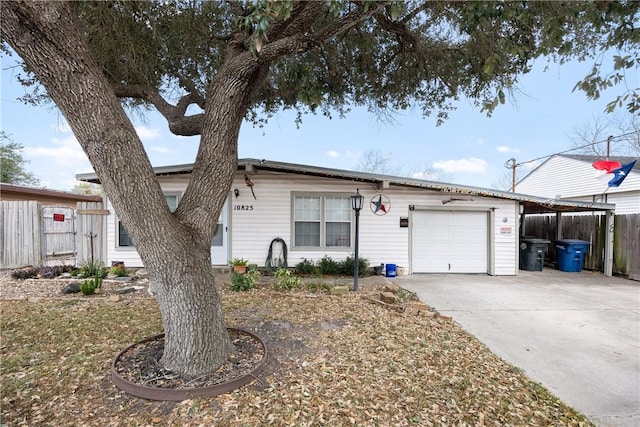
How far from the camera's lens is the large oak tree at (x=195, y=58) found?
228 centimetres

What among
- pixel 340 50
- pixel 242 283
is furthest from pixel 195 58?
pixel 242 283

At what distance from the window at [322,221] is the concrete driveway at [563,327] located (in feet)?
6.19

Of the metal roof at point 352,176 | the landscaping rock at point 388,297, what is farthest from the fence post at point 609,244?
the landscaping rock at point 388,297

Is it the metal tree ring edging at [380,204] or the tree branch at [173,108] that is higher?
the tree branch at [173,108]

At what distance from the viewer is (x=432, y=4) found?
4.46 m

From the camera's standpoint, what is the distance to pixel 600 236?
8.96 metres

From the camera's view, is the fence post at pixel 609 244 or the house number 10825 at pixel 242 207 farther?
the fence post at pixel 609 244

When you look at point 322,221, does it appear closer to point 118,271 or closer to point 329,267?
point 329,267

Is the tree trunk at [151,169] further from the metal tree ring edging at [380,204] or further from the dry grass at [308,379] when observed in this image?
the metal tree ring edging at [380,204]

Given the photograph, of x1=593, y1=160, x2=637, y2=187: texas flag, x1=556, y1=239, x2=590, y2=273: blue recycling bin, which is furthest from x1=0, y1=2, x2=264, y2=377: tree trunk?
x1=593, y1=160, x2=637, y2=187: texas flag

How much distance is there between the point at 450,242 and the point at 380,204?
2160 mm

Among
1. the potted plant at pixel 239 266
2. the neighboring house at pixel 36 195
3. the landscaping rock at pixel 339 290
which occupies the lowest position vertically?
the landscaping rock at pixel 339 290

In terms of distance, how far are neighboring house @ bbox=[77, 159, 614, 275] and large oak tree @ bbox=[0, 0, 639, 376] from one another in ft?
9.19

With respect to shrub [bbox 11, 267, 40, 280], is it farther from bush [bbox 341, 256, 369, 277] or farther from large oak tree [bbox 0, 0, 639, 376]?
bush [bbox 341, 256, 369, 277]
